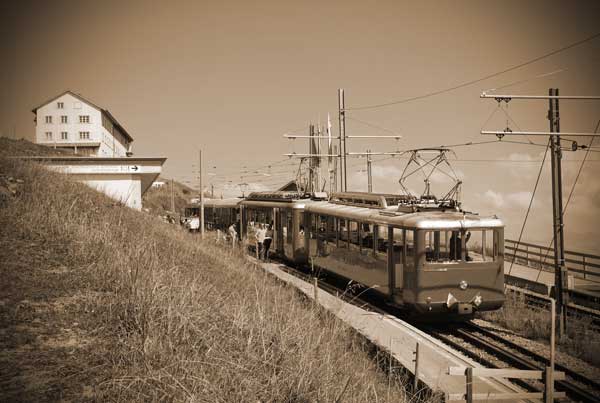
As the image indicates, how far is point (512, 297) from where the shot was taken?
51.6 feet

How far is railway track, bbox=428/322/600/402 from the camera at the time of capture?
887cm

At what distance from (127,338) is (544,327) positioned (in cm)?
1056

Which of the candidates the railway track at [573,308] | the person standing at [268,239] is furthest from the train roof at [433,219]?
the person standing at [268,239]

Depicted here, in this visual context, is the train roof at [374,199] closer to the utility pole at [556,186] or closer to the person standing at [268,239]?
the utility pole at [556,186]

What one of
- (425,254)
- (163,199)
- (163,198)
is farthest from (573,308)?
(163,198)

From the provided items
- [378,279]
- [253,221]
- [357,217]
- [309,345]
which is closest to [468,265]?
[378,279]

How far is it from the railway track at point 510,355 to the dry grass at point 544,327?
3.17ft

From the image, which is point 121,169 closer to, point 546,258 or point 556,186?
point 546,258

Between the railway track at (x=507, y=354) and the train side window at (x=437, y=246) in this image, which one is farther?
the train side window at (x=437, y=246)

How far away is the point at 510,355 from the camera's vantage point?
413 inches

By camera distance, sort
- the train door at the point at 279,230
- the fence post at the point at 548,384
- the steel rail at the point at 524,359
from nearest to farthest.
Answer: the fence post at the point at 548,384
the steel rail at the point at 524,359
the train door at the point at 279,230

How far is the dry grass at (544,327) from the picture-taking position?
11.1m

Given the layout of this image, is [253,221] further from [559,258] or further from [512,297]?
[559,258]

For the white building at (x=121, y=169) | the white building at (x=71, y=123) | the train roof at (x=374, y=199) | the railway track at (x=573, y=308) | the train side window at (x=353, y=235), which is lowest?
the railway track at (x=573, y=308)
